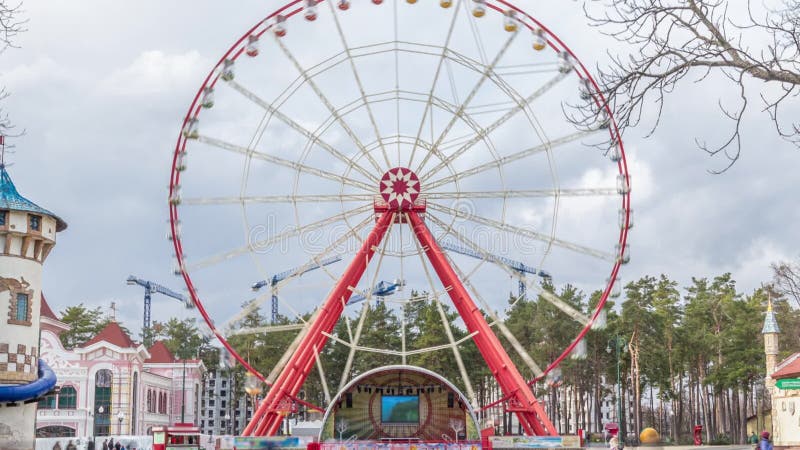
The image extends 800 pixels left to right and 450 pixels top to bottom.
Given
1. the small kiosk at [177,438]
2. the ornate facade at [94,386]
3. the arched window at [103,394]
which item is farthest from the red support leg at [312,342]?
the arched window at [103,394]

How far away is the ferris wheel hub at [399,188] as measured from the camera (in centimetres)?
4012

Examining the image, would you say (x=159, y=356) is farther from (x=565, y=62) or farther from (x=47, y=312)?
(x=565, y=62)

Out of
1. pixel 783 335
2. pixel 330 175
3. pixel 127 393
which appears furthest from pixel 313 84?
pixel 783 335

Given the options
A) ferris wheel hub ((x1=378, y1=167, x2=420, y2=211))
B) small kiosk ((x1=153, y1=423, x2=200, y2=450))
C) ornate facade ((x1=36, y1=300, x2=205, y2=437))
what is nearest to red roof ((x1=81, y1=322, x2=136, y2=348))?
ornate facade ((x1=36, y1=300, x2=205, y2=437))

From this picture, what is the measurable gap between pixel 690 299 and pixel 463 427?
52.6 m

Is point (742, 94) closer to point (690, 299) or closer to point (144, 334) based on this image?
point (690, 299)

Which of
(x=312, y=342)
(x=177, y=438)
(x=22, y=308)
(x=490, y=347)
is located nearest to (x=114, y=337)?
(x=177, y=438)

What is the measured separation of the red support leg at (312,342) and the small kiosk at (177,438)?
608cm

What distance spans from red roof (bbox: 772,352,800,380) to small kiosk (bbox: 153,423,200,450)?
31320mm

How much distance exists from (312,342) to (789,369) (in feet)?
100

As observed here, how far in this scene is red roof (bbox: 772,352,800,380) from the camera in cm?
5503

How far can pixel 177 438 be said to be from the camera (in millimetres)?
44969

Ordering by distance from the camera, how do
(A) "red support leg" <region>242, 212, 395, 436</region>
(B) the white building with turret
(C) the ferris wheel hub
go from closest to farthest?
(B) the white building with turret → (A) "red support leg" <region>242, 212, 395, 436</region> → (C) the ferris wheel hub

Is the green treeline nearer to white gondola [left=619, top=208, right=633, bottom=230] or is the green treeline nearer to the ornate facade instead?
the ornate facade
